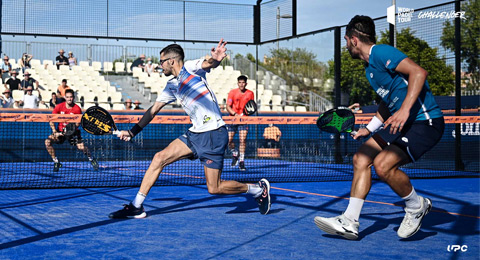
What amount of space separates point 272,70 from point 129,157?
201 inches

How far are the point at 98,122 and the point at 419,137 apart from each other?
3451 mm

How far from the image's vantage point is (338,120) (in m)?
5.91

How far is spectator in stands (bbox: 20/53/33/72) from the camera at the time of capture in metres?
18.4

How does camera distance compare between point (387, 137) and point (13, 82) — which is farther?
point (13, 82)

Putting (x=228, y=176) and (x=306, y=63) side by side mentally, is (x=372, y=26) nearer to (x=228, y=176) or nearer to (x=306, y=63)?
(x=228, y=176)

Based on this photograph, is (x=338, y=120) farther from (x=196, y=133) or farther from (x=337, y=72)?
(x=337, y=72)

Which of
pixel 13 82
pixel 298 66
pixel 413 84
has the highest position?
pixel 298 66

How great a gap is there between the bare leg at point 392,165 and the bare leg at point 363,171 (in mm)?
130

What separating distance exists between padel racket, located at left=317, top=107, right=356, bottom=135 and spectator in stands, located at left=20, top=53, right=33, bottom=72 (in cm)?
1435

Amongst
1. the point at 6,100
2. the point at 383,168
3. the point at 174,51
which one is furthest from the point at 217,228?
the point at 6,100

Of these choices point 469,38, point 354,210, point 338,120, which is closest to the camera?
point 354,210

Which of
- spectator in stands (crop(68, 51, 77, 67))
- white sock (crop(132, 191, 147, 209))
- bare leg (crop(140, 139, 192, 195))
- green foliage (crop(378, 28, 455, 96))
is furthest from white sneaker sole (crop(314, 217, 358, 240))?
spectator in stands (crop(68, 51, 77, 67))

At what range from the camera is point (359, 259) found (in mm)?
4699

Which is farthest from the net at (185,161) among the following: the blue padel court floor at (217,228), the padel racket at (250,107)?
the blue padel court floor at (217,228)
